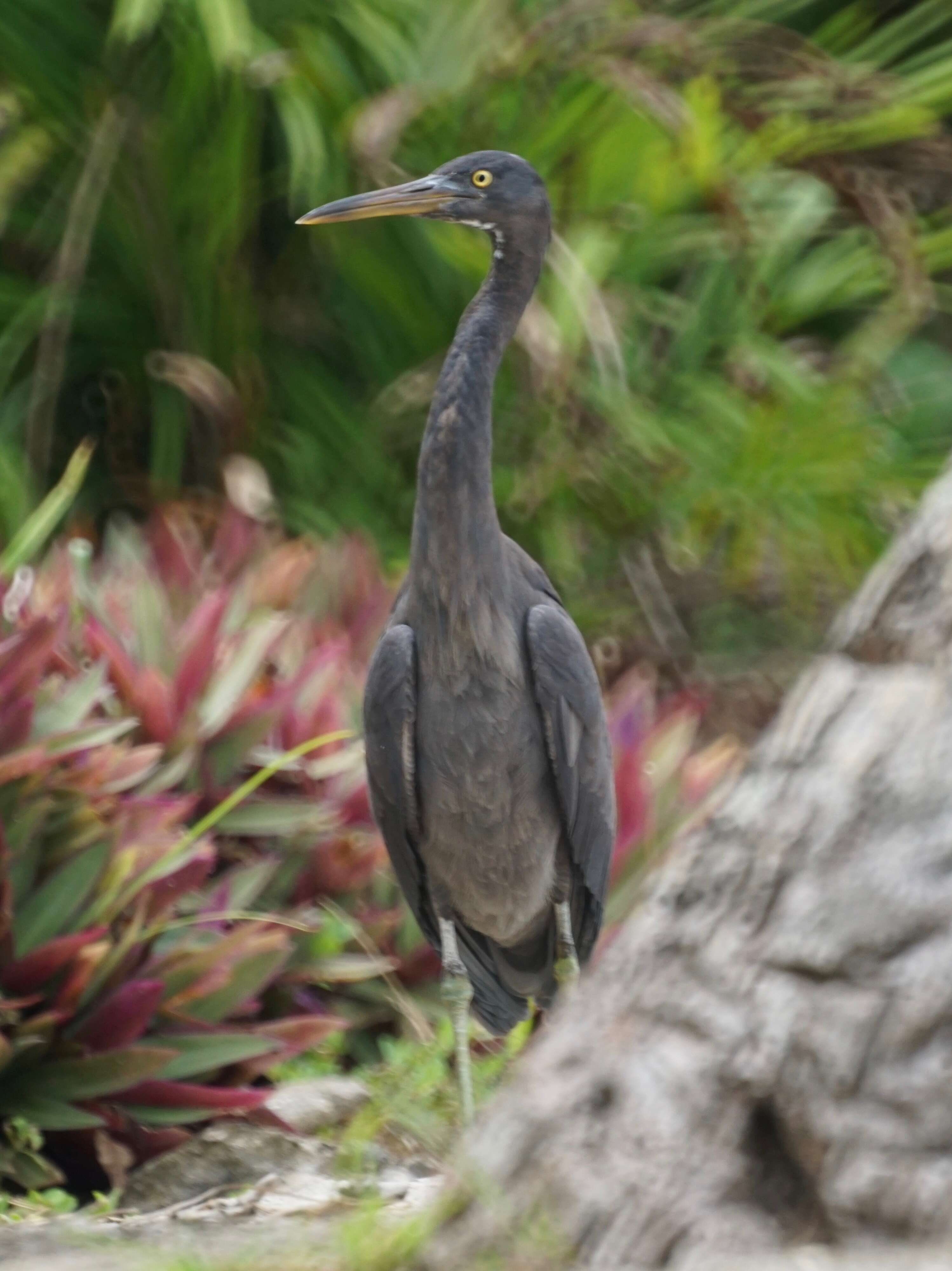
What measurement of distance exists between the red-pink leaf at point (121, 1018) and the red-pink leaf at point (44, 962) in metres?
0.12

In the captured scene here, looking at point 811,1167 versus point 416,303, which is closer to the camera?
point 811,1167

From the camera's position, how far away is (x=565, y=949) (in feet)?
12.6

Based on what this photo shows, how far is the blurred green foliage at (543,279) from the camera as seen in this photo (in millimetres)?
5844

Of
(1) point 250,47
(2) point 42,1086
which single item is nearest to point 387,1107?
(2) point 42,1086

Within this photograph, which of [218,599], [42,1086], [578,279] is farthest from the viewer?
[578,279]

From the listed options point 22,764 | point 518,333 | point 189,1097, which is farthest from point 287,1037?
point 518,333

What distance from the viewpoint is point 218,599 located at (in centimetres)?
425

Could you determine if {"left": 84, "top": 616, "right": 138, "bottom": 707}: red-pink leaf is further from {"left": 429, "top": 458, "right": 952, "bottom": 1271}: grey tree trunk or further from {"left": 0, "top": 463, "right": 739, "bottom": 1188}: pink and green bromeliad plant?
{"left": 429, "top": 458, "right": 952, "bottom": 1271}: grey tree trunk

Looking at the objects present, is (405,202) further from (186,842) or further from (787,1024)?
(787,1024)

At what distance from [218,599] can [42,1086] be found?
4.57ft

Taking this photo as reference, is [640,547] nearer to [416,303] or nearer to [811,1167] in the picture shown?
[416,303]

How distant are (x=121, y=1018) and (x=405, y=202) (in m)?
1.89

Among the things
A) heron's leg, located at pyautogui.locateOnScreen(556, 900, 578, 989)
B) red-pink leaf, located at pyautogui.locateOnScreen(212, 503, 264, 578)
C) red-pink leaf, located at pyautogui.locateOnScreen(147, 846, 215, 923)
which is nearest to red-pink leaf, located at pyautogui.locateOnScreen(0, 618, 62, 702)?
red-pink leaf, located at pyautogui.locateOnScreen(147, 846, 215, 923)

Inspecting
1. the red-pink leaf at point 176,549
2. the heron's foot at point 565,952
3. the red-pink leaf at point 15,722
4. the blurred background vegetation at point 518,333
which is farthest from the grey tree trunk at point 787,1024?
the red-pink leaf at point 176,549
